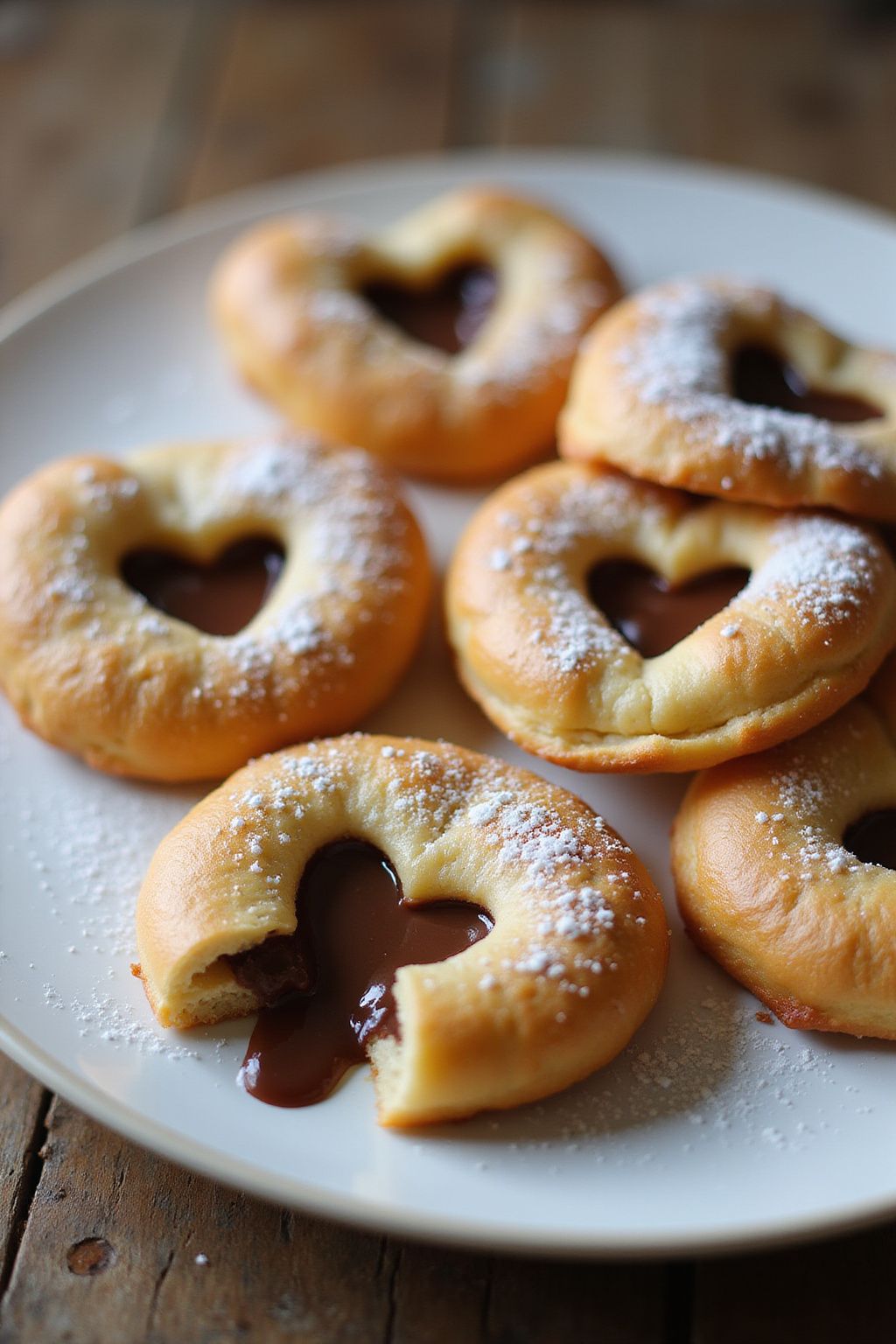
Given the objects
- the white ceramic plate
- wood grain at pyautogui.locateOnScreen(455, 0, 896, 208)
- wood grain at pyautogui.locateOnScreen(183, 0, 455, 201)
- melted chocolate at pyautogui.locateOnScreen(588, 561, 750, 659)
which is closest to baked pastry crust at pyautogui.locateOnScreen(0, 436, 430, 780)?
the white ceramic plate

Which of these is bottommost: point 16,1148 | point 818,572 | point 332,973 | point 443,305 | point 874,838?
point 16,1148

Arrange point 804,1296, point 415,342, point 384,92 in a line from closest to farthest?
point 804,1296 → point 415,342 → point 384,92

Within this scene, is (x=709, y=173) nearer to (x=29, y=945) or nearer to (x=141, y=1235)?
(x=29, y=945)

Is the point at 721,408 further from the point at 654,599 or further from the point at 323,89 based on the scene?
the point at 323,89

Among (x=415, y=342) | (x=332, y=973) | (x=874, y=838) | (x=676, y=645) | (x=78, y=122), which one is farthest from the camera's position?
(x=78, y=122)

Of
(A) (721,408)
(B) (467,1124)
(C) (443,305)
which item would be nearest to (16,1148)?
(B) (467,1124)

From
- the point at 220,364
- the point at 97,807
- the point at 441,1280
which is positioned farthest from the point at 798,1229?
the point at 220,364
